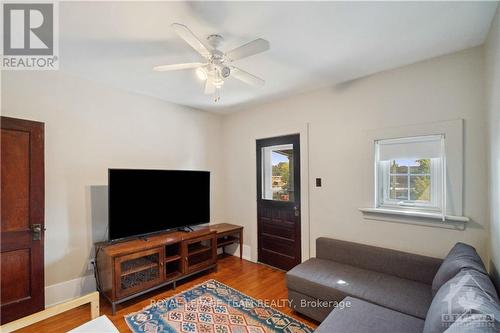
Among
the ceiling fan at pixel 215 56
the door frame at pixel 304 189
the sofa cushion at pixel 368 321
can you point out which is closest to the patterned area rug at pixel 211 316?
the sofa cushion at pixel 368 321

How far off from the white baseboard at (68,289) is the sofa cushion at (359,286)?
7.56 ft

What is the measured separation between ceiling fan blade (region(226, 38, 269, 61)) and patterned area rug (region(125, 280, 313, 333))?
234 cm

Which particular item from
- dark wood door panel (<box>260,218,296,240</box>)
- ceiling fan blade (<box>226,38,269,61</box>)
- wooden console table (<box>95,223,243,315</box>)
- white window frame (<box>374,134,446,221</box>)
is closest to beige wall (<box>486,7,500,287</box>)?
white window frame (<box>374,134,446,221</box>)

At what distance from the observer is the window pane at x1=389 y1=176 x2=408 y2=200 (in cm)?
250

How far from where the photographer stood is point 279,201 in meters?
3.50

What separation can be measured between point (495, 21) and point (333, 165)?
70.0 inches

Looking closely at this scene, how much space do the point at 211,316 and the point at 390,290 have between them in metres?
1.67

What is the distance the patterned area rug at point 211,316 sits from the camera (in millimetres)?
2117

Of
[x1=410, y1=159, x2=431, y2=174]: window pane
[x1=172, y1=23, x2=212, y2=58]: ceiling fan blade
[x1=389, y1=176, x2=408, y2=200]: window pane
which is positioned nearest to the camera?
[x1=172, y1=23, x2=212, y2=58]: ceiling fan blade

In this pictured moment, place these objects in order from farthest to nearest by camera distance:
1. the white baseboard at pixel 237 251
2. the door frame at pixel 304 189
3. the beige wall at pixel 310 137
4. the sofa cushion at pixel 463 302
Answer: the white baseboard at pixel 237 251 → the door frame at pixel 304 189 → the beige wall at pixel 310 137 → the sofa cushion at pixel 463 302

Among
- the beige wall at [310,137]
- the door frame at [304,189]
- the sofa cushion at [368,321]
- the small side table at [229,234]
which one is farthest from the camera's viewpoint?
the small side table at [229,234]

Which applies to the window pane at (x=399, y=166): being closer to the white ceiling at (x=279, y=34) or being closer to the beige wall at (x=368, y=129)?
the beige wall at (x=368, y=129)

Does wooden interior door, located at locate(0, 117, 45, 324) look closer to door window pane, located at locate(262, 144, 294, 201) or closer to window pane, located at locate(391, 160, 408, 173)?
door window pane, located at locate(262, 144, 294, 201)

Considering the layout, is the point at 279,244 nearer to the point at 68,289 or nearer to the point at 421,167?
the point at 421,167
